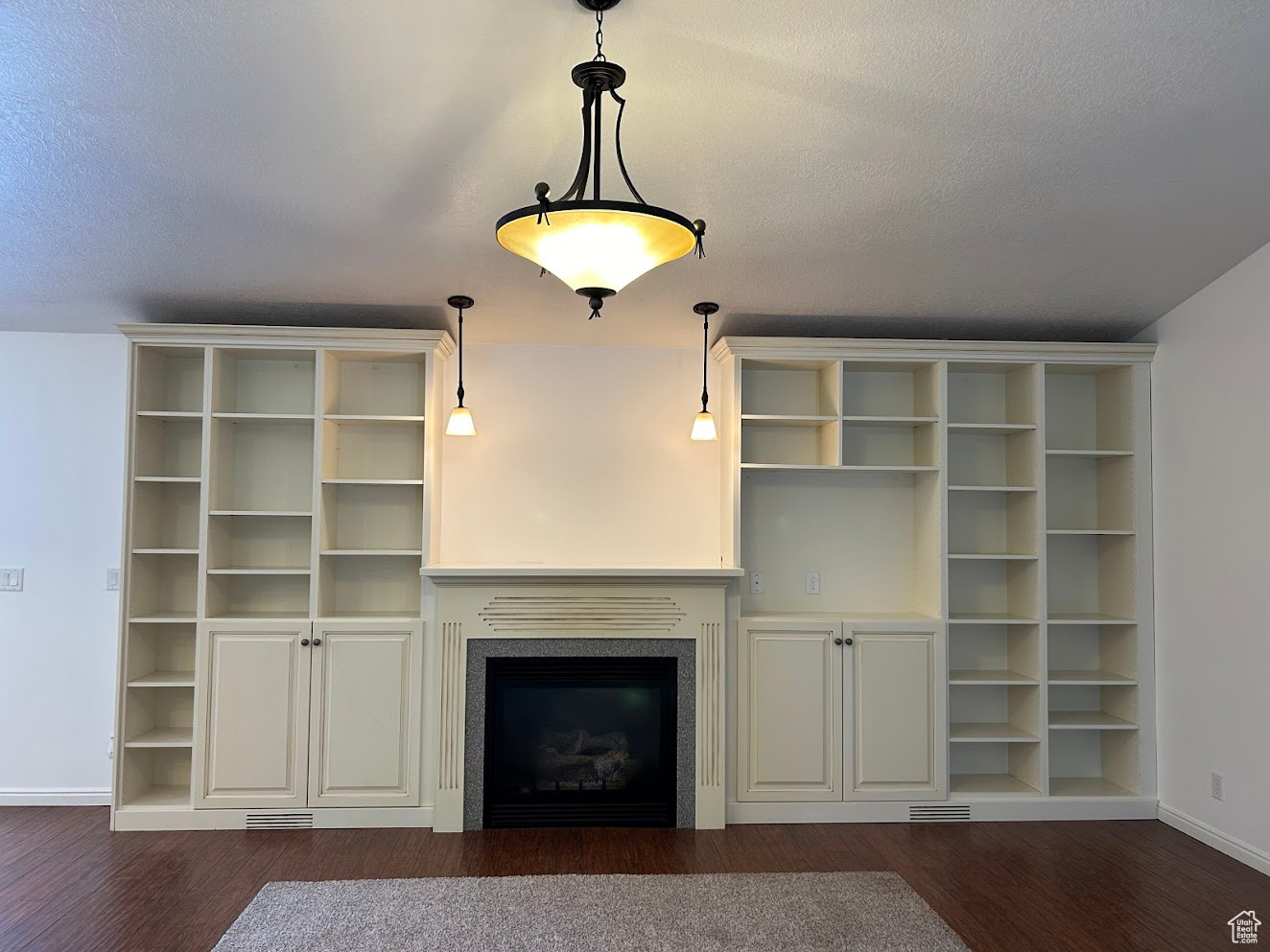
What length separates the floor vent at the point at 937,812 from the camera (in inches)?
164

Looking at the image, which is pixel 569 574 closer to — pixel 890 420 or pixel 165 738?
pixel 890 420

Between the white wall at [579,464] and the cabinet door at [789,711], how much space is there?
0.65 meters

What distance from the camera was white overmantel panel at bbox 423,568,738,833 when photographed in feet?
13.1

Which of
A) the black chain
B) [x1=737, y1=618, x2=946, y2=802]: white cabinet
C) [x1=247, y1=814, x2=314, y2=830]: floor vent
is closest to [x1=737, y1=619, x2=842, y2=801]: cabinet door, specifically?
[x1=737, y1=618, x2=946, y2=802]: white cabinet

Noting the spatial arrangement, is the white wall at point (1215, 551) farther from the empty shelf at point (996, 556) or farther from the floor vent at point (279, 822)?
the floor vent at point (279, 822)

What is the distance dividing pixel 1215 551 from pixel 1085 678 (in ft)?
2.76

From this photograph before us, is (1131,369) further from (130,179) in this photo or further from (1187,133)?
(130,179)

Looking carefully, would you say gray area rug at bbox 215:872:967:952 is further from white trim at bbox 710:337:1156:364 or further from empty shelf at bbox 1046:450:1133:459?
white trim at bbox 710:337:1156:364

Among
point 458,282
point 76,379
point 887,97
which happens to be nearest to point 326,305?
point 458,282

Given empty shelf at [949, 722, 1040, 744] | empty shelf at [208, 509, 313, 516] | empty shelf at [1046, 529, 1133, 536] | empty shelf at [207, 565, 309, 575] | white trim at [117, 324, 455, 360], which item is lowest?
empty shelf at [949, 722, 1040, 744]

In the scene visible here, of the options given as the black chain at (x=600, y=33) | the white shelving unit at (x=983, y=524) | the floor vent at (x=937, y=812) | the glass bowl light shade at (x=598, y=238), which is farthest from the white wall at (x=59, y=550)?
the floor vent at (x=937, y=812)

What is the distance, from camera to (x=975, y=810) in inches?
164

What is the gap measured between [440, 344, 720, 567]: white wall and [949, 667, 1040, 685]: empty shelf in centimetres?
130

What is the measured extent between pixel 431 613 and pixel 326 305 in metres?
1.47
